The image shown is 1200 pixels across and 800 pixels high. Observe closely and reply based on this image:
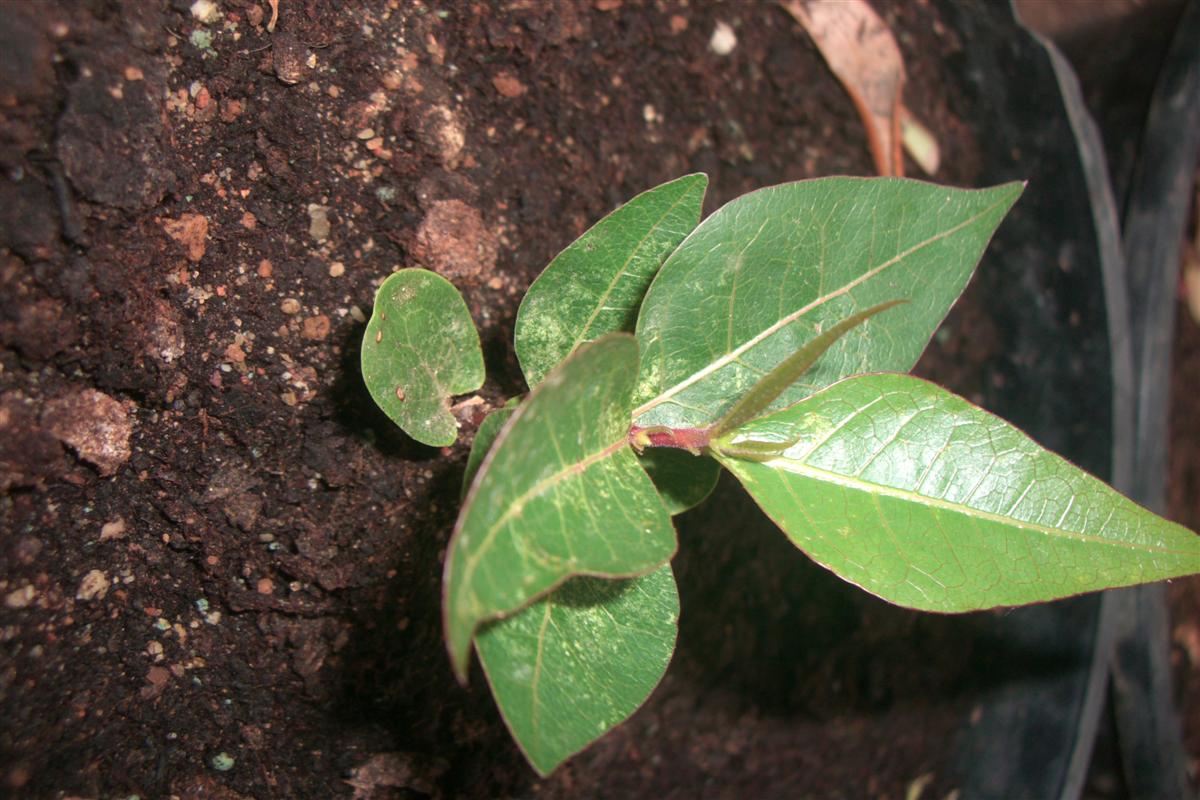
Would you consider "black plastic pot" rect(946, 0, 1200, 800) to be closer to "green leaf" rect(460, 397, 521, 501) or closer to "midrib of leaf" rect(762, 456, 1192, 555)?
"midrib of leaf" rect(762, 456, 1192, 555)


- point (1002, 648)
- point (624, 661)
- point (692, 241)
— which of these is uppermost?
point (692, 241)

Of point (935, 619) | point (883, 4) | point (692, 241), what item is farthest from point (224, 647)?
point (883, 4)

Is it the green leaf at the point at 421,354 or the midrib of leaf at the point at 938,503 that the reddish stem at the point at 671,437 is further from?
the green leaf at the point at 421,354

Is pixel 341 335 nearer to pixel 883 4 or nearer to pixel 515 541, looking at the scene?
pixel 515 541

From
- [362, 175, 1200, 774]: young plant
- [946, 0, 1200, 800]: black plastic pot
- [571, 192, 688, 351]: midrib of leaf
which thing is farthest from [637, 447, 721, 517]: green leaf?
[946, 0, 1200, 800]: black plastic pot

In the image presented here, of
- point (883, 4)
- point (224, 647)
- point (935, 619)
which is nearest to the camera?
point (224, 647)

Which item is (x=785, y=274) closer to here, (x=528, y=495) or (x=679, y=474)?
(x=679, y=474)

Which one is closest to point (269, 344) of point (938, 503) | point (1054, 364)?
point (938, 503)
